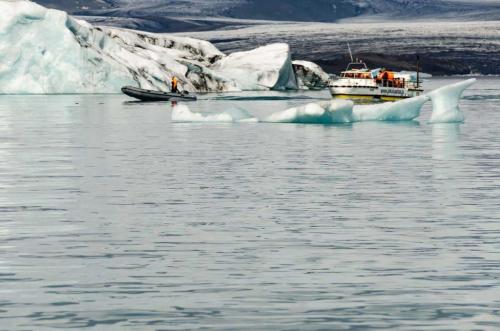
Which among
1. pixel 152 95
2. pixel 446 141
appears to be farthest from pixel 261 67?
pixel 446 141

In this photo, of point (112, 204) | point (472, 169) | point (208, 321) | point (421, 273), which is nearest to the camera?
point (208, 321)

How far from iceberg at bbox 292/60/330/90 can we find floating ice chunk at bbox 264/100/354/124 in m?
50.3

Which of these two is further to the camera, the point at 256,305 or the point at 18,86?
the point at 18,86

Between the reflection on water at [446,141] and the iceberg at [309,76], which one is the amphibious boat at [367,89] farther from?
the iceberg at [309,76]

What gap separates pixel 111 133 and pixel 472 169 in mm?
13489

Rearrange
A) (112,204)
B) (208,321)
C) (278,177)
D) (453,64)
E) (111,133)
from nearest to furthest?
(208,321) → (112,204) → (278,177) → (111,133) → (453,64)

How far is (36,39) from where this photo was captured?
5831cm

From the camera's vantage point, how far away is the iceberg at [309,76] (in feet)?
287

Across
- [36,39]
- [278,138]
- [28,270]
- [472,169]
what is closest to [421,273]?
[28,270]

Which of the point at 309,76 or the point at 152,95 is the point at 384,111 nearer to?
the point at 152,95

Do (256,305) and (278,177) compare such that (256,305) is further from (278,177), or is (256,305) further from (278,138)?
(278,138)

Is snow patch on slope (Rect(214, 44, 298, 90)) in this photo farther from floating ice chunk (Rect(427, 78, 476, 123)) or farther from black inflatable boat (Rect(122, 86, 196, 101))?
floating ice chunk (Rect(427, 78, 476, 123))

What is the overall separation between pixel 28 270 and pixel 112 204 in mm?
4983

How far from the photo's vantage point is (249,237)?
1274 cm
